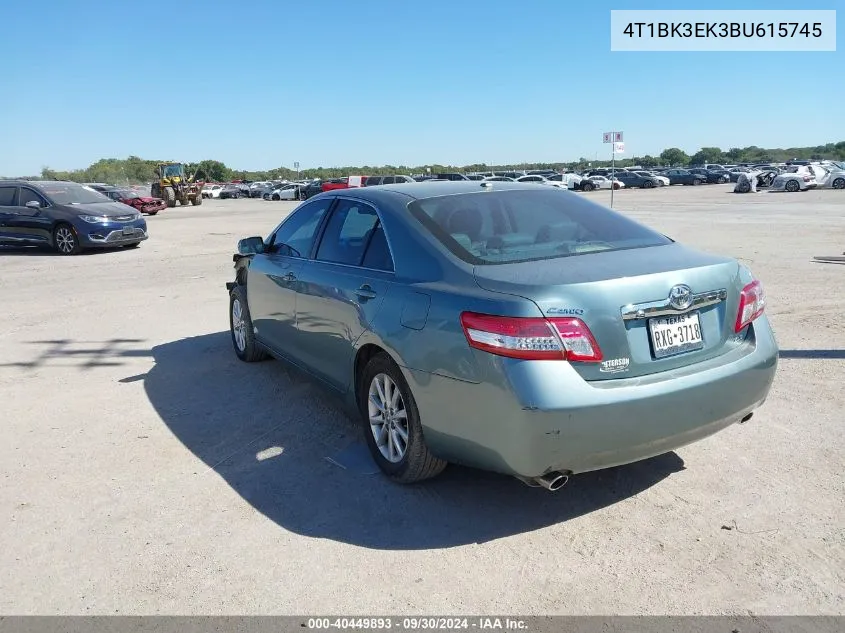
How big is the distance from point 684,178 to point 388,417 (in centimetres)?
6247

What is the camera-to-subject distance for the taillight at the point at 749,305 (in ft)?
12.0

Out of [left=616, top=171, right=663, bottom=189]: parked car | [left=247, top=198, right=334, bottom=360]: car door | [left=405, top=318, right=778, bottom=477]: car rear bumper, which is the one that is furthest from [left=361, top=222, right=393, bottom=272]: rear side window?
[left=616, top=171, right=663, bottom=189]: parked car

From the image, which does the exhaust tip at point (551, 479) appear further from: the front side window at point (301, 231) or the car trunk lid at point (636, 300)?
the front side window at point (301, 231)

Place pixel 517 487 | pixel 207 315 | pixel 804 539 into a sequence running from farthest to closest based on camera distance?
1. pixel 207 315
2. pixel 517 487
3. pixel 804 539

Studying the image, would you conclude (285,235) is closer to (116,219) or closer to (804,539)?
(804,539)

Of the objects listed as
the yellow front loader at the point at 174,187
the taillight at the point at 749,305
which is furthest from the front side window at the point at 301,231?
the yellow front loader at the point at 174,187

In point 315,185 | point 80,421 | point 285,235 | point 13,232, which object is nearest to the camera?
point 80,421

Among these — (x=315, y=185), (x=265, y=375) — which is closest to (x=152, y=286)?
(x=265, y=375)

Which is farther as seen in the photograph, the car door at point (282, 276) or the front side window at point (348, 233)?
the car door at point (282, 276)

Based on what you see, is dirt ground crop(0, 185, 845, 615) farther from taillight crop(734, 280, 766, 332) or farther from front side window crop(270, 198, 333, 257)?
front side window crop(270, 198, 333, 257)

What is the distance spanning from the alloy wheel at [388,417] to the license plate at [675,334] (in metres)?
1.32

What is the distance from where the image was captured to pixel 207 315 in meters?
8.96

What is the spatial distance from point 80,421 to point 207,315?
380 centimetres

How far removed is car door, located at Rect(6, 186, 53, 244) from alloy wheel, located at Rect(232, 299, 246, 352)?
11.8m
